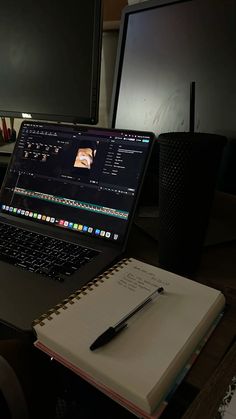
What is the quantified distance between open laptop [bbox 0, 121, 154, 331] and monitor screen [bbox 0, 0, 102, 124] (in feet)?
0.28

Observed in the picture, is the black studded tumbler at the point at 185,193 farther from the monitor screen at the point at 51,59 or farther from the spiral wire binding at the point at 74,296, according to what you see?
the monitor screen at the point at 51,59

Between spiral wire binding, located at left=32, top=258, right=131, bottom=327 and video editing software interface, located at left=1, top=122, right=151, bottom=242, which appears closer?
spiral wire binding, located at left=32, top=258, right=131, bottom=327

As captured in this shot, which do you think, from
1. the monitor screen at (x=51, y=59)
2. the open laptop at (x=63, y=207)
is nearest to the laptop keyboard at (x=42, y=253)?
the open laptop at (x=63, y=207)

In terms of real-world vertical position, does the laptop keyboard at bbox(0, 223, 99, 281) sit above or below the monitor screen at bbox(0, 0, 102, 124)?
below

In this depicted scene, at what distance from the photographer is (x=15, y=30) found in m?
0.92

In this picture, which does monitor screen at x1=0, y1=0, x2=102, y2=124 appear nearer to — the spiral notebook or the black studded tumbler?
the black studded tumbler

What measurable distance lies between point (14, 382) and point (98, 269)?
24 centimetres

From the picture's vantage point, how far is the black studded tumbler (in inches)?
21.5

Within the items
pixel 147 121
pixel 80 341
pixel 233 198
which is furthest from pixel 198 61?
pixel 80 341

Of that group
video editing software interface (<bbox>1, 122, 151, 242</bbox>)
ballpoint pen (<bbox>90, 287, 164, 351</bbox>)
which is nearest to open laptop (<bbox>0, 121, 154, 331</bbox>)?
video editing software interface (<bbox>1, 122, 151, 242</bbox>)

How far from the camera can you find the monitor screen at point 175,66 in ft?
2.31

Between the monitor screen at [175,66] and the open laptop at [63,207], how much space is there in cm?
15

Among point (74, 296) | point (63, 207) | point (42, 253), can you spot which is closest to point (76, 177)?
point (63, 207)

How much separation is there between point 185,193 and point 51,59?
559 millimetres
